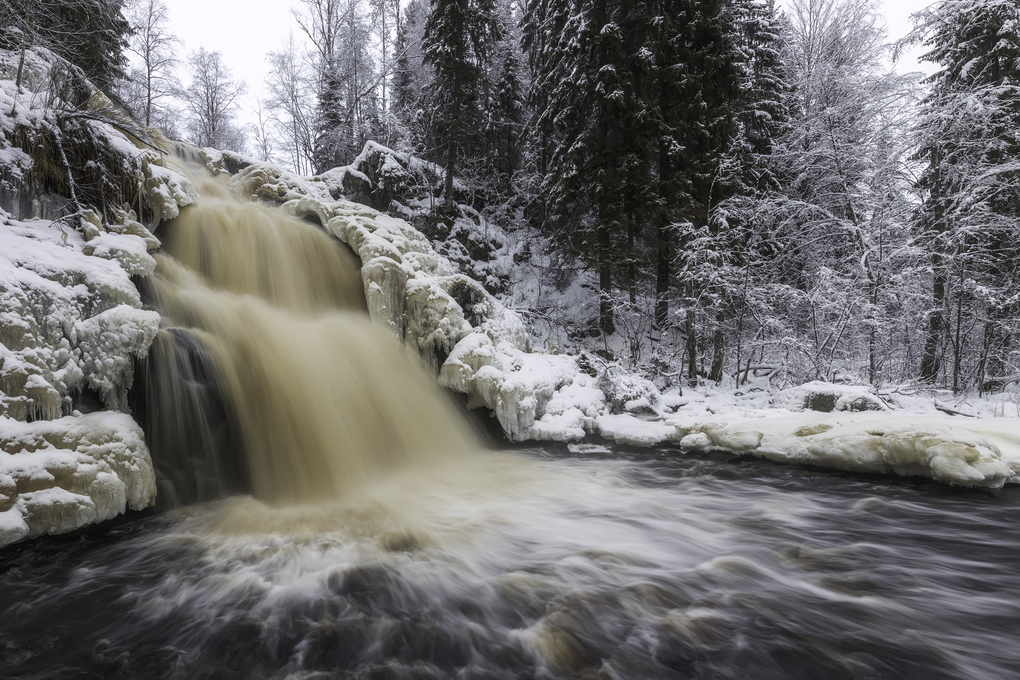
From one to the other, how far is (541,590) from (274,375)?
406cm

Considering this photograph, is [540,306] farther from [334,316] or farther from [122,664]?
[122,664]

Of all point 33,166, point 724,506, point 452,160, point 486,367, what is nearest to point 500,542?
point 724,506

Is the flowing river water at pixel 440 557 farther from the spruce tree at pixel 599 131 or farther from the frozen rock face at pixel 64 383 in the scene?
the spruce tree at pixel 599 131

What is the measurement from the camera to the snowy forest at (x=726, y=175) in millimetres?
7441

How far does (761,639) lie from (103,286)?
20.6ft

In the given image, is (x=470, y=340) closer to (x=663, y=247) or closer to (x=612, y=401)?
(x=612, y=401)

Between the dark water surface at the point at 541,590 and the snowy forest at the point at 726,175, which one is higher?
the snowy forest at the point at 726,175

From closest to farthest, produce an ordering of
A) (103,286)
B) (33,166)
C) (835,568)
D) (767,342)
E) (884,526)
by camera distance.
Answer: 1. (835,568)
2. (884,526)
3. (103,286)
4. (33,166)
5. (767,342)

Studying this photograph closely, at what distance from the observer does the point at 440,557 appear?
11.6 feet

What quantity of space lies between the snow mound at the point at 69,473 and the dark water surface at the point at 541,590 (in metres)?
0.25

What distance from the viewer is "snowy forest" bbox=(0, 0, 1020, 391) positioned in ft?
24.4

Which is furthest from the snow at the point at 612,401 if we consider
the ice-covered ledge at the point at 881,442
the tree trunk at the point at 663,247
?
the tree trunk at the point at 663,247

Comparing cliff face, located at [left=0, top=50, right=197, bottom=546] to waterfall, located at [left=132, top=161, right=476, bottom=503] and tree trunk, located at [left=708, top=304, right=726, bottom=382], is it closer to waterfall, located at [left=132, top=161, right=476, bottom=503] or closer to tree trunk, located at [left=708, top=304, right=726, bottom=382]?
waterfall, located at [left=132, top=161, right=476, bottom=503]

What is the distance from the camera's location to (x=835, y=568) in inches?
127
